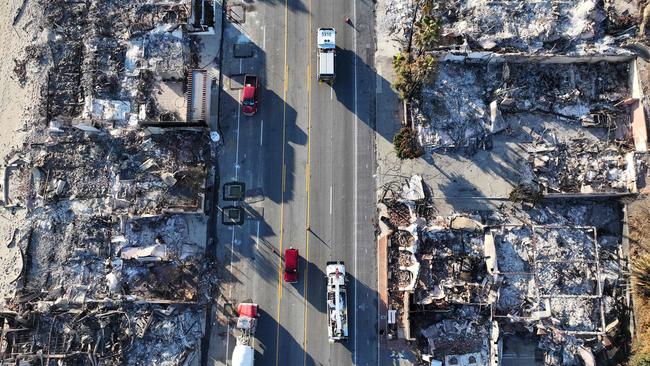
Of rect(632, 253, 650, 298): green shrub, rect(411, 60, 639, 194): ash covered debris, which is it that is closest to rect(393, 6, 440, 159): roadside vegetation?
rect(411, 60, 639, 194): ash covered debris

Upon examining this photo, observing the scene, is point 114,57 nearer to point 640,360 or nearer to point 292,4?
point 292,4

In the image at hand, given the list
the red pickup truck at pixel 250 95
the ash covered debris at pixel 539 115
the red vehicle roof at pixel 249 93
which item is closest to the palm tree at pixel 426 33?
the ash covered debris at pixel 539 115

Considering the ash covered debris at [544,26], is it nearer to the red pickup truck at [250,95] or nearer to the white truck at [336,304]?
the red pickup truck at [250,95]

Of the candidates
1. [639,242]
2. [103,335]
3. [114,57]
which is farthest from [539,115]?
[103,335]

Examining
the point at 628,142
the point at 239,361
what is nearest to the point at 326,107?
the point at 239,361

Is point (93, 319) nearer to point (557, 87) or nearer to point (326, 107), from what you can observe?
point (326, 107)

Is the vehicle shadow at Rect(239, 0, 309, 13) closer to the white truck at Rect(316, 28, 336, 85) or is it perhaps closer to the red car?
the white truck at Rect(316, 28, 336, 85)
